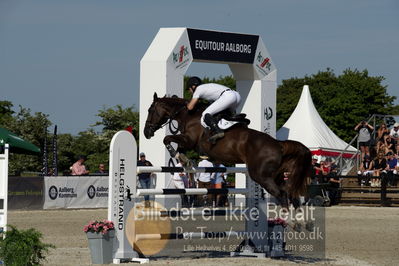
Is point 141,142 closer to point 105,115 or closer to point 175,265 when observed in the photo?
point 175,265

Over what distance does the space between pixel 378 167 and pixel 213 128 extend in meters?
16.5

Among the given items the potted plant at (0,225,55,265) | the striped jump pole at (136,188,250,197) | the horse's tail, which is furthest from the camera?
the horse's tail

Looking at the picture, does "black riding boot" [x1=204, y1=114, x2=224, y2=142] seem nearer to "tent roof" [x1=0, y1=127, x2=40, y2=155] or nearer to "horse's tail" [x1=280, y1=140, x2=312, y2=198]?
"horse's tail" [x1=280, y1=140, x2=312, y2=198]

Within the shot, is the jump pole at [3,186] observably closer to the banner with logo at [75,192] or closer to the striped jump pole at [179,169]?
the striped jump pole at [179,169]

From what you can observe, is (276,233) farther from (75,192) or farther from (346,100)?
(346,100)

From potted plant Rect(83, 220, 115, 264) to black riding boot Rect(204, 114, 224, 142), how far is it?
193 cm

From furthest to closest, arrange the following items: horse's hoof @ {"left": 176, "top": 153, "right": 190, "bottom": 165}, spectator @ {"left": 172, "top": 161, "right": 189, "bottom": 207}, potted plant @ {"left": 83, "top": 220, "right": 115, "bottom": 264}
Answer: spectator @ {"left": 172, "top": 161, "right": 189, "bottom": 207} → horse's hoof @ {"left": 176, "top": 153, "right": 190, "bottom": 165} → potted plant @ {"left": 83, "top": 220, "right": 115, "bottom": 264}

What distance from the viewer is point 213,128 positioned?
10617mm

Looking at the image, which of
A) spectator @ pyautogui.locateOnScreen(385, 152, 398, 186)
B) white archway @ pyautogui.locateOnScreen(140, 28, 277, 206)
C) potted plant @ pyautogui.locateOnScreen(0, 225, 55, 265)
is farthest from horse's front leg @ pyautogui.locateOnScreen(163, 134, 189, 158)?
spectator @ pyautogui.locateOnScreen(385, 152, 398, 186)

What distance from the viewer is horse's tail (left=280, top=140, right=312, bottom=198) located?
413 inches

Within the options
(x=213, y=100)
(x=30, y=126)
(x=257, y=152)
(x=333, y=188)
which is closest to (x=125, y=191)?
(x=257, y=152)

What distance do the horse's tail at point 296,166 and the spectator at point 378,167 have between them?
15.1 m

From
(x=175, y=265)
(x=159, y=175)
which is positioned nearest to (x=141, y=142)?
(x=159, y=175)

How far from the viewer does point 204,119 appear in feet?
35.2
